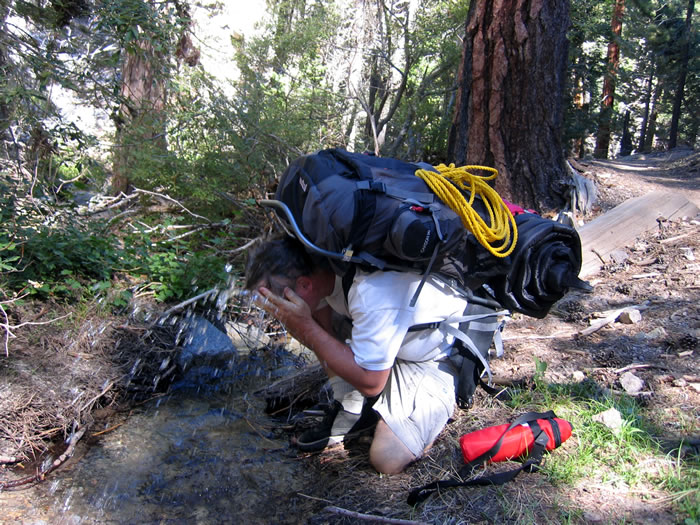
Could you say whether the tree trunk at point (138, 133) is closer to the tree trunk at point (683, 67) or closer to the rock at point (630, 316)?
the rock at point (630, 316)

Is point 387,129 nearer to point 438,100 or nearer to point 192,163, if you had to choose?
point 438,100

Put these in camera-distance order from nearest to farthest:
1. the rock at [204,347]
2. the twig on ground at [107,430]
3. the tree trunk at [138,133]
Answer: the twig on ground at [107,430]
the rock at [204,347]
the tree trunk at [138,133]

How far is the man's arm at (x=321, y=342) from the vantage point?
2.10 metres

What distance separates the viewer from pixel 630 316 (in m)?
3.35

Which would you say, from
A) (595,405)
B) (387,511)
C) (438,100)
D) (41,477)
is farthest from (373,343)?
(438,100)

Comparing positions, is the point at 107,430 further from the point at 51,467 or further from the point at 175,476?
the point at 175,476

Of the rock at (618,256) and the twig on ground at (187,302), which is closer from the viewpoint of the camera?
the twig on ground at (187,302)

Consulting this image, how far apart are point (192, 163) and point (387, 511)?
456 cm

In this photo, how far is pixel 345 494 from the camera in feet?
7.47

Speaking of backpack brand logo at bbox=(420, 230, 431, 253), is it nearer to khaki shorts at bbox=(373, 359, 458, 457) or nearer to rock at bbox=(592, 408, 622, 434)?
khaki shorts at bbox=(373, 359, 458, 457)

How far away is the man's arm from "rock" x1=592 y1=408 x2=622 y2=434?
3.35 feet

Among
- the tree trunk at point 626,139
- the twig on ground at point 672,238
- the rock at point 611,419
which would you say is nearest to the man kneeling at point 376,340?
the rock at point 611,419

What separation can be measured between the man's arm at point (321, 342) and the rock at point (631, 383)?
1.35m

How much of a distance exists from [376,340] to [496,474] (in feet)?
2.49
